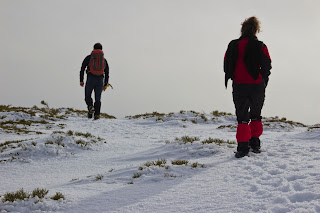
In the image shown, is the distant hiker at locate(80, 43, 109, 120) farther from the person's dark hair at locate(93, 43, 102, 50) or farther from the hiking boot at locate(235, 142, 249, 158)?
the hiking boot at locate(235, 142, 249, 158)

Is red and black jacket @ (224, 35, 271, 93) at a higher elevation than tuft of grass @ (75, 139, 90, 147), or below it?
higher

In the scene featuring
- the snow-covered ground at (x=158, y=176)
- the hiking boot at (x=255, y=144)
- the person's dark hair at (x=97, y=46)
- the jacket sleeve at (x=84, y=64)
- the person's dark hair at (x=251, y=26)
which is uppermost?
the person's dark hair at (x=97, y=46)

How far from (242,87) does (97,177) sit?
3117mm

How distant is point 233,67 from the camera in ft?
18.4

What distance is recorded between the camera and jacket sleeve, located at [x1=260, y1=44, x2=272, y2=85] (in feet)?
18.2

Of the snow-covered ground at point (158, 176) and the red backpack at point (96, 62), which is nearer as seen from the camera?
the snow-covered ground at point (158, 176)

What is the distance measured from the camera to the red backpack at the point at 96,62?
44.1 ft

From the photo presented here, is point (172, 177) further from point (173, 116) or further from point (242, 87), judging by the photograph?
point (173, 116)

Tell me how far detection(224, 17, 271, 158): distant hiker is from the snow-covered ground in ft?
1.98

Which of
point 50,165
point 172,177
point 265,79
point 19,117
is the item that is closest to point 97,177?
point 172,177

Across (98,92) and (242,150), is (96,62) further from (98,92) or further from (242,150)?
(242,150)

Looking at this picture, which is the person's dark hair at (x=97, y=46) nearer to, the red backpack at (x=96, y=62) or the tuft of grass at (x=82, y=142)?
the red backpack at (x=96, y=62)

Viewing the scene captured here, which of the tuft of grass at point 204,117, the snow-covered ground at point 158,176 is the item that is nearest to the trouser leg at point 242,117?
the snow-covered ground at point 158,176

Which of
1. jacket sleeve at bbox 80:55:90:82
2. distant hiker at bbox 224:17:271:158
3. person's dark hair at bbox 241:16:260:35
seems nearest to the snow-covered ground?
distant hiker at bbox 224:17:271:158
